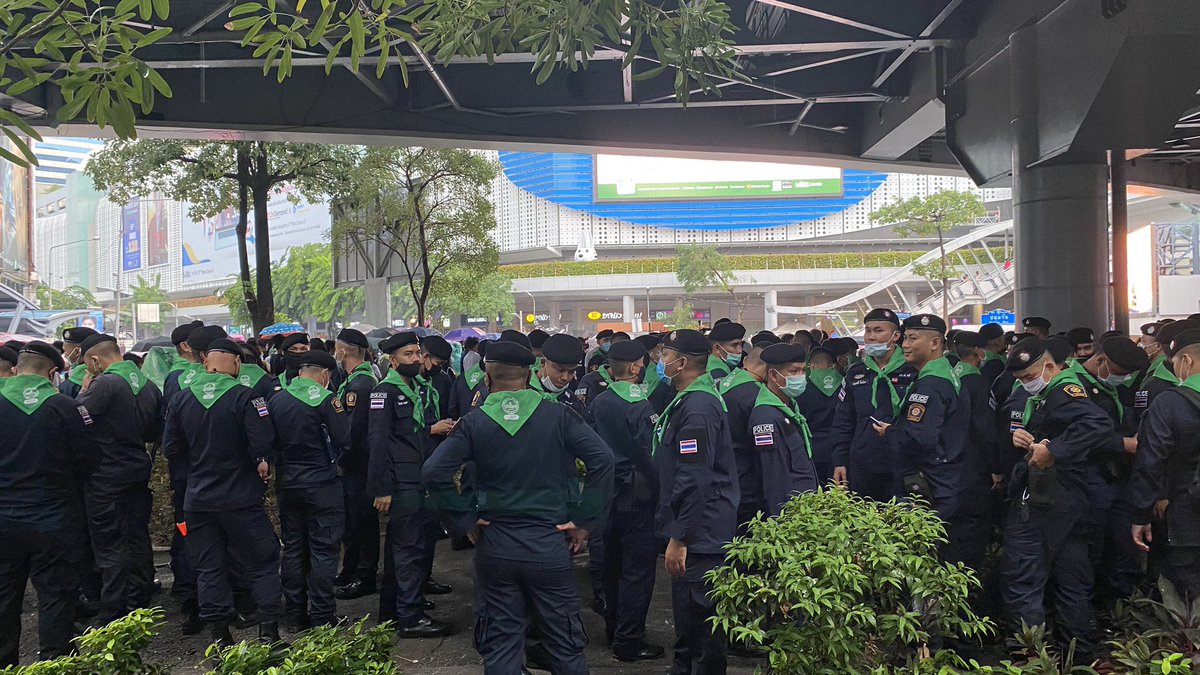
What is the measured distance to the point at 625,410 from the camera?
6055mm

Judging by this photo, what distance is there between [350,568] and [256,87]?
29.9 feet

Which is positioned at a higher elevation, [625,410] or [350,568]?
[625,410]

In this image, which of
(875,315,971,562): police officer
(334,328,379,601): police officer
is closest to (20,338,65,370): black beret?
(334,328,379,601): police officer

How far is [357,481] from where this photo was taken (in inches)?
281

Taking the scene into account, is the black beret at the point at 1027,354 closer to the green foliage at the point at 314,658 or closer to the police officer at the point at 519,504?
the police officer at the point at 519,504

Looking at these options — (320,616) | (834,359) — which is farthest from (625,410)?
(834,359)

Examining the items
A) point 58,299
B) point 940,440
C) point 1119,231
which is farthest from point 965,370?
point 58,299

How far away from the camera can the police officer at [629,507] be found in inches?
229

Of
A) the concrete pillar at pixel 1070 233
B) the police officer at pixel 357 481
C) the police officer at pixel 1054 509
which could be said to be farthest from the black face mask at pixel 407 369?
the concrete pillar at pixel 1070 233

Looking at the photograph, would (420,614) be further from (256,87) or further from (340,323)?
(340,323)

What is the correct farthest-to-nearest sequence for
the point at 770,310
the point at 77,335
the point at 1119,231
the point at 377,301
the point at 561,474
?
the point at 770,310 < the point at 377,301 < the point at 1119,231 < the point at 77,335 < the point at 561,474

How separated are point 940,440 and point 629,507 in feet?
6.85

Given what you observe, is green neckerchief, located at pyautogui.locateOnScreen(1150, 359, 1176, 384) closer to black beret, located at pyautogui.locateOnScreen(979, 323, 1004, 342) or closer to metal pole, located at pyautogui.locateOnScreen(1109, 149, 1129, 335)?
black beret, located at pyautogui.locateOnScreen(979, 323, 1004, 342)

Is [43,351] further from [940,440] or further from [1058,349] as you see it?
[1058,349]
